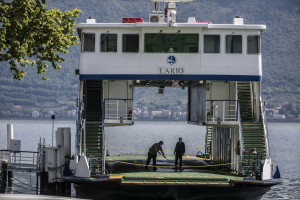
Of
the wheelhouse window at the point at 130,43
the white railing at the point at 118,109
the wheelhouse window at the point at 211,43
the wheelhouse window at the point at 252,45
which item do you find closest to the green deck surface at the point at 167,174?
the white railing at the point at 118,109

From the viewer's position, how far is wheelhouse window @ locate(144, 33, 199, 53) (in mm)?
29375

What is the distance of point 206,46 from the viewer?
97.1 ft

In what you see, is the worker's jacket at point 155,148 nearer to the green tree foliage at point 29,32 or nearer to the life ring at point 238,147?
the life ring at point 238,147

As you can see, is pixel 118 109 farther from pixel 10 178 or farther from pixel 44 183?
pixel 10 178

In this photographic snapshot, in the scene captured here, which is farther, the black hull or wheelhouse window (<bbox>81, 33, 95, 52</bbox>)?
wheelhouse window (<bbox>81, 33, 95, 52</bbox>)

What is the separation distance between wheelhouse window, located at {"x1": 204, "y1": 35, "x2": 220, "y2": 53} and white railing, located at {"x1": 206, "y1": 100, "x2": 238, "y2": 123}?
266 cm

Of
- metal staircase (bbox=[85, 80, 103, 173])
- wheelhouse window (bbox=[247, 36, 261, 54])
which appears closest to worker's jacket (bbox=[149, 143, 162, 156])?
metal staircase (bbox=[85, 80, 103, 173])

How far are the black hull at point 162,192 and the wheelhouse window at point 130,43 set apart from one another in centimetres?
734

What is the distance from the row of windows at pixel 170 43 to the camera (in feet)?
96.5

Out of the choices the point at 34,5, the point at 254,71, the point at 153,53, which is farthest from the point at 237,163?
the point at 34,5

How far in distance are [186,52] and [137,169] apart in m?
6.46

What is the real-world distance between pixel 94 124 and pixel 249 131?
7.63 metres

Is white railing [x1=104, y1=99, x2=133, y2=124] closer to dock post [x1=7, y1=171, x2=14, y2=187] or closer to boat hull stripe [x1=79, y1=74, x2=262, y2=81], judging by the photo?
boat hull stripe [x1=79, y1=74, x2=262, y2=81]

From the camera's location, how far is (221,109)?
30.8m
